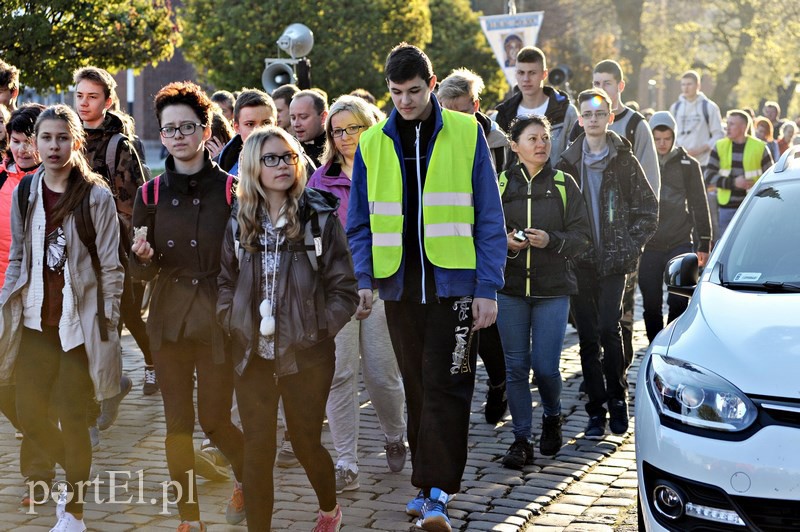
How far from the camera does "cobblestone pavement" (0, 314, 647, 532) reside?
6000mm

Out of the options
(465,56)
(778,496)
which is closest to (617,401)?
(778,496)

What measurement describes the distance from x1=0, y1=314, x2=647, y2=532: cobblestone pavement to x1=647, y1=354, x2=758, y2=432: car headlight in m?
1.29

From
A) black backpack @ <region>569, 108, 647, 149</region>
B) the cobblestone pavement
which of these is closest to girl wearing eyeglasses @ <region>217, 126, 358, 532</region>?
the cobblestone pavement

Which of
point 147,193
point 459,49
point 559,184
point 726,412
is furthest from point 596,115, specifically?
point 459,49

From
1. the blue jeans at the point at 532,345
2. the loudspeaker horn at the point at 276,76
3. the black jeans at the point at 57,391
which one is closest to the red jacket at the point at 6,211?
the black jeans at the point at 57,391

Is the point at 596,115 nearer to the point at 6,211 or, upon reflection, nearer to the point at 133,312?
the point at 133,312

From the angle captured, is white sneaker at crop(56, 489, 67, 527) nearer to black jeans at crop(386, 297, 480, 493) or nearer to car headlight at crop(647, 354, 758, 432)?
black jeans at crop(386, 297, 480, 493)

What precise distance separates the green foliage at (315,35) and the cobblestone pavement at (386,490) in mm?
17198

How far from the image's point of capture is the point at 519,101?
958 centimetres

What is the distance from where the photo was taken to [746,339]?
4.76 metres

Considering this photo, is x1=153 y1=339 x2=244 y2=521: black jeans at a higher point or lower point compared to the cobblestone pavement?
higher

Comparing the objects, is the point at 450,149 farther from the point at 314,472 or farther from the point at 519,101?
the point at 519,101

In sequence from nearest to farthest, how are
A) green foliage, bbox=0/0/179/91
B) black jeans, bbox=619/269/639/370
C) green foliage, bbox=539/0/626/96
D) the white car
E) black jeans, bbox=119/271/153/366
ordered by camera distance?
1. the white car
2. black jeans, bbox=119/271/153/366
3. black jeans, bbox=619/269/639/370
4. green foliage, bbox=0/0/179/91
5. green foliage, bbox=539/0/626/96

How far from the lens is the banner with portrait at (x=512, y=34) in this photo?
808 inches
